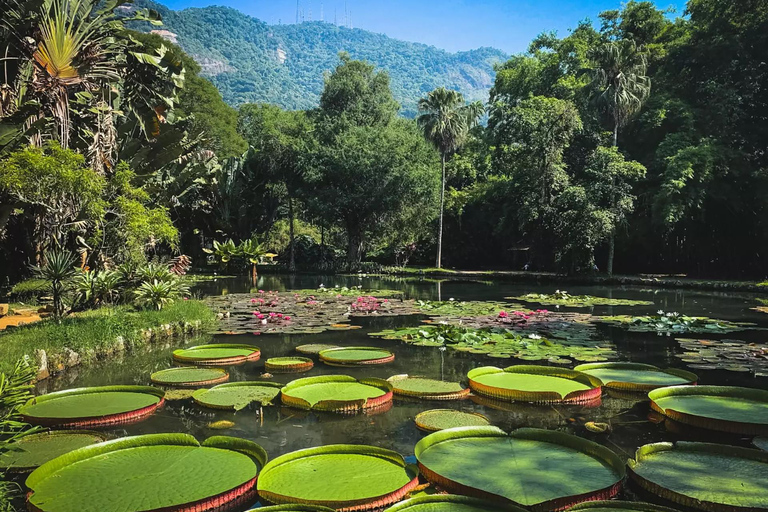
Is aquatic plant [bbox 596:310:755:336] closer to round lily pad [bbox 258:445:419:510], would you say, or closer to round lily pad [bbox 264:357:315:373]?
round lily pad [bbox 264:357:315:373]

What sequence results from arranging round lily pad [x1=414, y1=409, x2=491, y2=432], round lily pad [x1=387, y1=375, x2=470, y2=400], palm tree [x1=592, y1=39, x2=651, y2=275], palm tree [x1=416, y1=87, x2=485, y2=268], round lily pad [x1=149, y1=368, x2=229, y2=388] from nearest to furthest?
round lily pad [x1=414, y1=409, x2=491, y2=432], round lily pad [x1=387, y1=375, x2=470, y2=400], round lily pad [x1=149, y1=368, x2=229, y2=388], palm tree [x1=592, y1=39, x2=651, y2=275], palm tree [x1=416, y1=87, x2=485, y2=268]

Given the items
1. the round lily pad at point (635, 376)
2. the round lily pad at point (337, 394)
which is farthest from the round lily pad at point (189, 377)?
the round lily pad at point (635, 376)

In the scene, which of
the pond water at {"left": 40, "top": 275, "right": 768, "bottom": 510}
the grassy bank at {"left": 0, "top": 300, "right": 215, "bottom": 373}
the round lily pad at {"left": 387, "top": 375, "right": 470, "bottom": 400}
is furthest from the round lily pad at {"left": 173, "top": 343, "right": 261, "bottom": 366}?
the round lily pad at {"left": 387, "top": 375, "right": 470, "bottom": 400}

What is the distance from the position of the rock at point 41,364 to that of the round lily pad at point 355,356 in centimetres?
341

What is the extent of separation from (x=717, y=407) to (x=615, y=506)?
262 centimetres

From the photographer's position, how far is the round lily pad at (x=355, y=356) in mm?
6879

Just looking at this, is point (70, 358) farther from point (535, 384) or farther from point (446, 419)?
point (535, 384)

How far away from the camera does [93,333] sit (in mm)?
7438

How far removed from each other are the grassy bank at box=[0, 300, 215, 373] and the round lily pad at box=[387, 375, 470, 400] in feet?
13.1

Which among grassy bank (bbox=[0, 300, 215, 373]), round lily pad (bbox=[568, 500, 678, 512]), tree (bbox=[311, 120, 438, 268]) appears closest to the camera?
round lily pad (bbox=[568, 500, 678, 512])

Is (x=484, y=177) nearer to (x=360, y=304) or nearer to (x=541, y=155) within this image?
(x=541, y=155)

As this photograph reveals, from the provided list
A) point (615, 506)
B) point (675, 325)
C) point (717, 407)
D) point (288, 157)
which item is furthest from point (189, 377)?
point (288, 157)

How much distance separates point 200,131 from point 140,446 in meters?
21.0

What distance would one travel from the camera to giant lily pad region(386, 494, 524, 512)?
9.21ft
